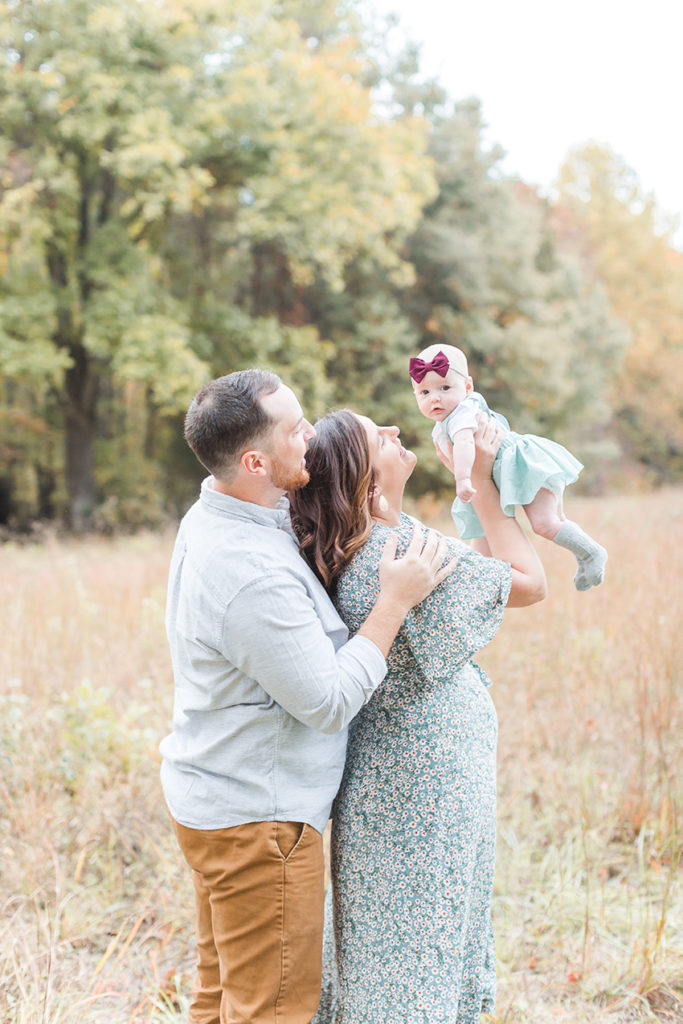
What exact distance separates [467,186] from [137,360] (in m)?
9.06

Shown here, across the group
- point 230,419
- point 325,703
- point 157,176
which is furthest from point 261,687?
point 157,176

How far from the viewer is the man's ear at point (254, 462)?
1.79 m

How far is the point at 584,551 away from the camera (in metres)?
1.96

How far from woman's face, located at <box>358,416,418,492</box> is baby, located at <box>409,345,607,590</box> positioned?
0.38ft

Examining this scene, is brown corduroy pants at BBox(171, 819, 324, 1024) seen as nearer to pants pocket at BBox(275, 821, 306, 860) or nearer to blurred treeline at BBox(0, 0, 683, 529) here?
pants pocket at BBox(275, 821, 306, 860)

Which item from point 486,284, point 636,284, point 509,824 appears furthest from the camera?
point 636,284

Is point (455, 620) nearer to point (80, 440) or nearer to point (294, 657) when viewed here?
point (294, 657)

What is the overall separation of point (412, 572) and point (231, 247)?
17.1 metres

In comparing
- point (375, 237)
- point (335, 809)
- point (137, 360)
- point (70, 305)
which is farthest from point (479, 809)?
point (375, 237)

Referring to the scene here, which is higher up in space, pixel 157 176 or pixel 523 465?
pixel 157 176

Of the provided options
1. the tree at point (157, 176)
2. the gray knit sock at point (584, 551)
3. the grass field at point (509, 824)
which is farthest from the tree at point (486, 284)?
the gray knit sock at point (584, 551)

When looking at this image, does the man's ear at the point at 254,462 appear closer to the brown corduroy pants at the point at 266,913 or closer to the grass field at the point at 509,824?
the brown corduroy pants at the point at 266,913

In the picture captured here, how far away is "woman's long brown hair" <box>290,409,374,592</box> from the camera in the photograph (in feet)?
6.15

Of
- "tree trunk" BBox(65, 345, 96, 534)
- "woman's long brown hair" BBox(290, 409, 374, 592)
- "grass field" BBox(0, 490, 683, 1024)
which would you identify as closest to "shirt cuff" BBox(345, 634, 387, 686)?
"woman's long brown hair" BBox(290, 409, 374, 592)
